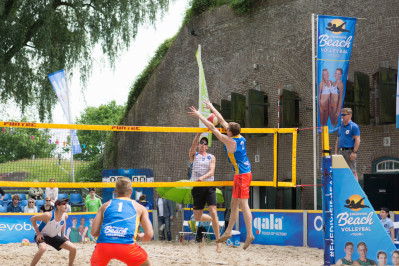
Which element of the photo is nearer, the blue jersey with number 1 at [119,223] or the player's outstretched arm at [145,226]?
the blue jersey with number 1 at [119,223]

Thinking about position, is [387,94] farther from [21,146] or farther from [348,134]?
[21,146]

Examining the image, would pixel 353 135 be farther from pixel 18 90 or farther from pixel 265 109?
pixel 18 90

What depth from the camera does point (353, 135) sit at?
10812 millimetres

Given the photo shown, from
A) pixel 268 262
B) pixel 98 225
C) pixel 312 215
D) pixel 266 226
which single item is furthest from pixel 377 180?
pixel 98 225

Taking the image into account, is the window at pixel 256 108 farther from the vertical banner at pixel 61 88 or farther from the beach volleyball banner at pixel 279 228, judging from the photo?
the vertical banner at pixel 61 88

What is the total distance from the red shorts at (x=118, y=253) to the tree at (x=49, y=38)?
14807mm

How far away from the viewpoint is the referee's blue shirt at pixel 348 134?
10.8 m

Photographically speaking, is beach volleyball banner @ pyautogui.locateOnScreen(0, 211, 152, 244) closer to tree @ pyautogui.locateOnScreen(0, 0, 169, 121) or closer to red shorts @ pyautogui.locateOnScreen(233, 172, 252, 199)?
tree @ pyautogui.locateOnScreen(0, 0, 169, 121)

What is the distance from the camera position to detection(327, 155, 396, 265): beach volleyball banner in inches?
384

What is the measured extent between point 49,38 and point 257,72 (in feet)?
26.6

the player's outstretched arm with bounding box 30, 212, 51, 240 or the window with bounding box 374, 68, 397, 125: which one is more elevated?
the window with bounding box 374, 68, 397, 125

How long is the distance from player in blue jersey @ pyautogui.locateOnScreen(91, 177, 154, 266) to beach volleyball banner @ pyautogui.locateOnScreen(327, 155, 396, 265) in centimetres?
452

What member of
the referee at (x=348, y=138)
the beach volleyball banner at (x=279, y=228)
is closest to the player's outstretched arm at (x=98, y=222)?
the referee at (x=348, y=138)

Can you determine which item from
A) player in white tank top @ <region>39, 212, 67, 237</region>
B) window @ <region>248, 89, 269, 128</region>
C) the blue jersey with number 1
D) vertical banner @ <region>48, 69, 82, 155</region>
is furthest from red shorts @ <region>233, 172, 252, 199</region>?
window @ <region>248, 89, 269, 128</region>
